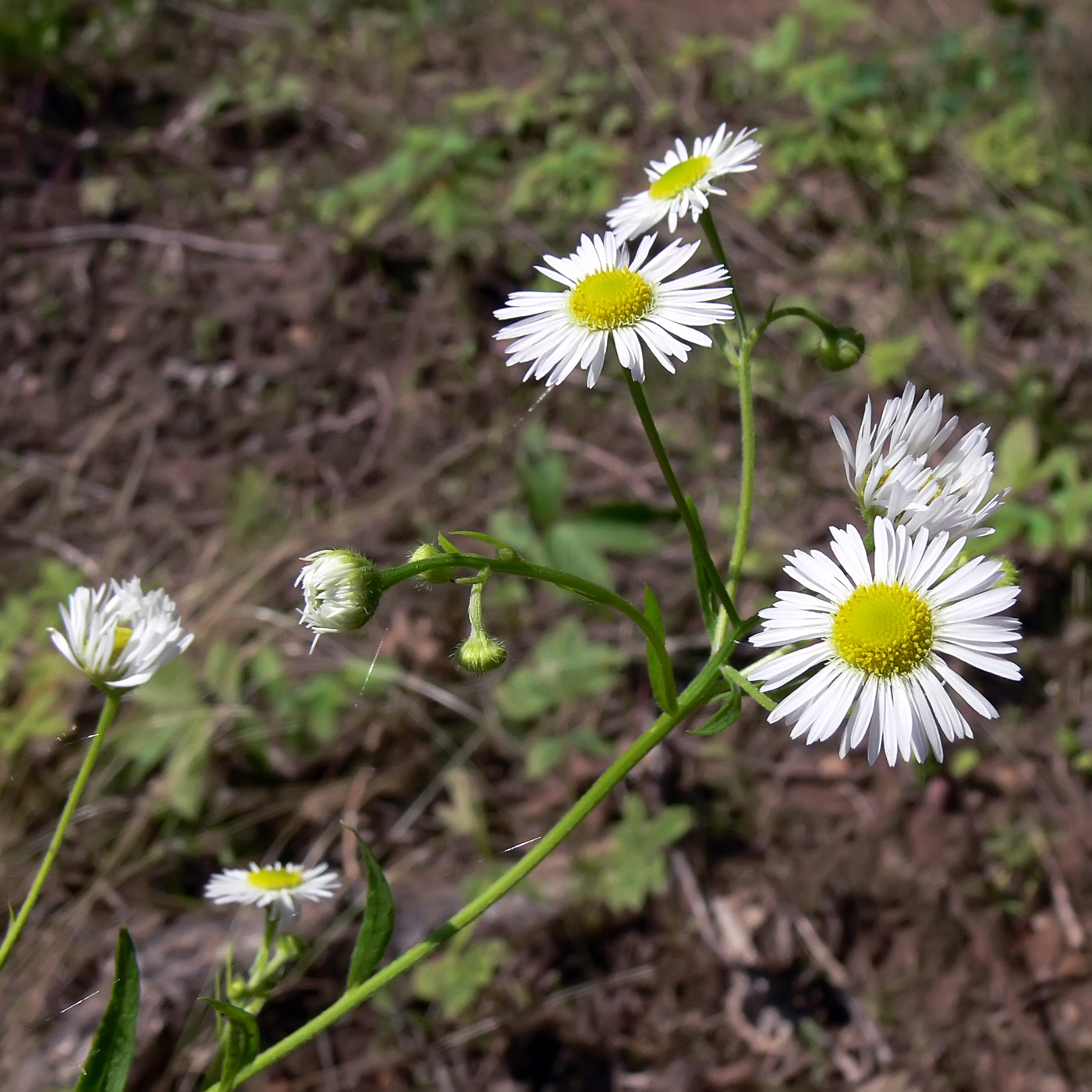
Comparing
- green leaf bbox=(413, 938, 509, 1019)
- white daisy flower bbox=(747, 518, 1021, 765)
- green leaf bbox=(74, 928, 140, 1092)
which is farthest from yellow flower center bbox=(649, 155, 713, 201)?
green leaf bbox=(413, 938, 509, 1019)

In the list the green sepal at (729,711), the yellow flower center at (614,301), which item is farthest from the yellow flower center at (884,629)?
the yellow flower center at (614,301)

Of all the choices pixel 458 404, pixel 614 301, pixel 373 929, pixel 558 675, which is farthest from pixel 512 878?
pixel 458 404

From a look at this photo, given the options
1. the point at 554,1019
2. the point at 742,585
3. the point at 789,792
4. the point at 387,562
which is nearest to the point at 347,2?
the point at 387,562

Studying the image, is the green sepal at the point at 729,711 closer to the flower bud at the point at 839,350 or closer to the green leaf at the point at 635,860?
the flower bud at the point at 839,350

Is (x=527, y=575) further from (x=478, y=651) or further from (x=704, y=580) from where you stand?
(x=704, y=580)

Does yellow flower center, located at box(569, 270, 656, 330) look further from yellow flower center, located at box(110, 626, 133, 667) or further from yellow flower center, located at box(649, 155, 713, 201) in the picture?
yellow flower center, located at box(110, 626, 133, 667)

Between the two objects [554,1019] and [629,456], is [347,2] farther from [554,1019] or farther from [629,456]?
[554,1019]
